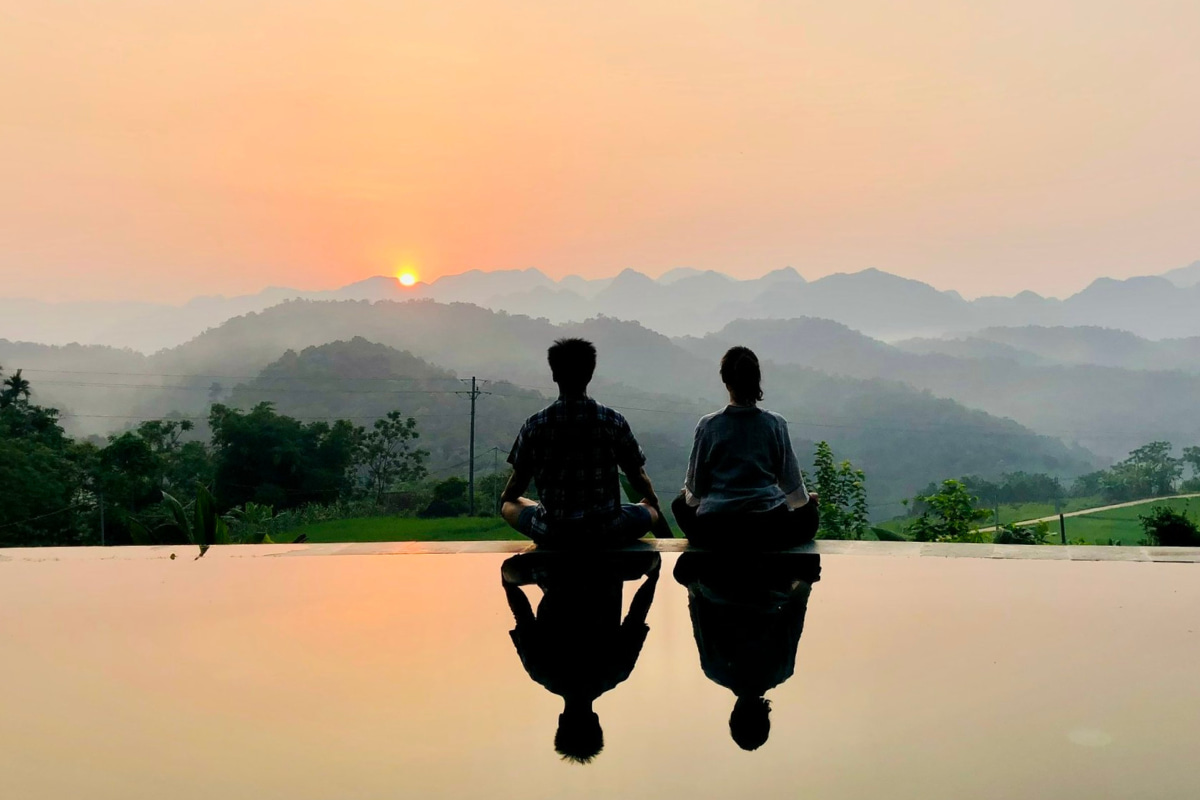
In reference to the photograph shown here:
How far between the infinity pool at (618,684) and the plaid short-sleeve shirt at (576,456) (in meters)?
0.31

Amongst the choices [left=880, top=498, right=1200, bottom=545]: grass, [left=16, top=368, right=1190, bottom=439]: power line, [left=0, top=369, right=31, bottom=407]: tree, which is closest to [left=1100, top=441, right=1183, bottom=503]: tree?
[left=880, top=498, right=1200, bottom=545]: grass

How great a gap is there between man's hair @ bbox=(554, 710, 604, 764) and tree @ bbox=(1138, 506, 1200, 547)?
14.8 ft

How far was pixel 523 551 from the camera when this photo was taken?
5.11m

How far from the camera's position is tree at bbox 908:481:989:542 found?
7082mm

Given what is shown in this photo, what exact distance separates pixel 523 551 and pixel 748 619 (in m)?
1.93

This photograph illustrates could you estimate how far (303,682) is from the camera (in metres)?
2.83

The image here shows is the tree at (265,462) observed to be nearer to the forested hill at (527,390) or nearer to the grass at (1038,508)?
the forested hill at (527,390)

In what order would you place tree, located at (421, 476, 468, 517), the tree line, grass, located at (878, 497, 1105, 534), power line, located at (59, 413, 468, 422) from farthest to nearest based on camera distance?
power line, located at (59, 413, 468, 422) < grass, located at (878, 497, 1105, 534) < tree, located at (421, 476, 468, 517) < the tree line

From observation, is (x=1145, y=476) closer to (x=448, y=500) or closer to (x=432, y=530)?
(x=448, y=500)

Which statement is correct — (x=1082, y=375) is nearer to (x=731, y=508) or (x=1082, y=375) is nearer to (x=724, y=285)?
(x=724, y=285)

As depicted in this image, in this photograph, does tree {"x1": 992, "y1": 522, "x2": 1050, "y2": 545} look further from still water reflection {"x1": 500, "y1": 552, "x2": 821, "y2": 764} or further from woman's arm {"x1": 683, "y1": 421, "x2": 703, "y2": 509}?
woman's arm {"x1": 683, "y1": 421, "x2": 703, "y2": 509}

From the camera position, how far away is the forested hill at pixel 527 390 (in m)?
67.4

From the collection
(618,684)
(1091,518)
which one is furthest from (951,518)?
(1091,518)

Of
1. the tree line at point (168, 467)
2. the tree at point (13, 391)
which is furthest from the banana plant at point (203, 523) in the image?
the tree at point (13, 391)
